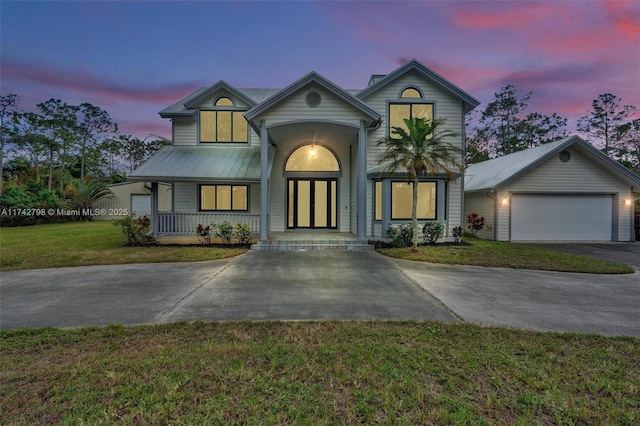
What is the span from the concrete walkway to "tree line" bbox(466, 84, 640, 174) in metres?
29.4

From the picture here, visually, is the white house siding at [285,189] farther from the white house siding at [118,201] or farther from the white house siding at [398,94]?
the white house siding at [118,201]

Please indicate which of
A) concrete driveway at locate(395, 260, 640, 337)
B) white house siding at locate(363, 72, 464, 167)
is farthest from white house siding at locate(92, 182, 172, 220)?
concrete driveway at locate(395, 260, 640, 337)

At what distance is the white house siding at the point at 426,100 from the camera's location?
40.2ft

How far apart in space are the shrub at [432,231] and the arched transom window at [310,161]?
4843 mm

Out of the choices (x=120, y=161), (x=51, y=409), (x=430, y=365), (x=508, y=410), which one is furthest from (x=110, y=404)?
(x=120, y=161)

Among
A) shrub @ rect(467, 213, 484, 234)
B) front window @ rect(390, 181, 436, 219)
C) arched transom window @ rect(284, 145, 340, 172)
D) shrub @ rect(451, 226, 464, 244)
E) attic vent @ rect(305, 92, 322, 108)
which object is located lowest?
shrub @ rect(451, 226, 464, 244)

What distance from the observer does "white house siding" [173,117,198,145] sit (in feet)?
44.6

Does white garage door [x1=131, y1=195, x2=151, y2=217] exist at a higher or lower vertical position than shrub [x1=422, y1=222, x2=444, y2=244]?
higher

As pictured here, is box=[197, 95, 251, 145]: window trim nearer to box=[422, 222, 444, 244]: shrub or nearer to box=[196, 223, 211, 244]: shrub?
box=[196, 223, 211, 244]: shrub

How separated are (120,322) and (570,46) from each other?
1884 cm

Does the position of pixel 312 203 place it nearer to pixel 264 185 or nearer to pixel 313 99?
pixel 264 185

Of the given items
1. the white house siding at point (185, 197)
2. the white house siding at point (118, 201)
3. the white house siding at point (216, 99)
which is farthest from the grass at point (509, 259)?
the white house siding at point (118, 201)

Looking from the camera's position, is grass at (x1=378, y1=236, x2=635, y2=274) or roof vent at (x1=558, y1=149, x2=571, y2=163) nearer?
grass at (x1=378, y1=236, x2=635, y2=274)

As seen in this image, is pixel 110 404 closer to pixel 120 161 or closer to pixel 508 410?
pixel 508 410
